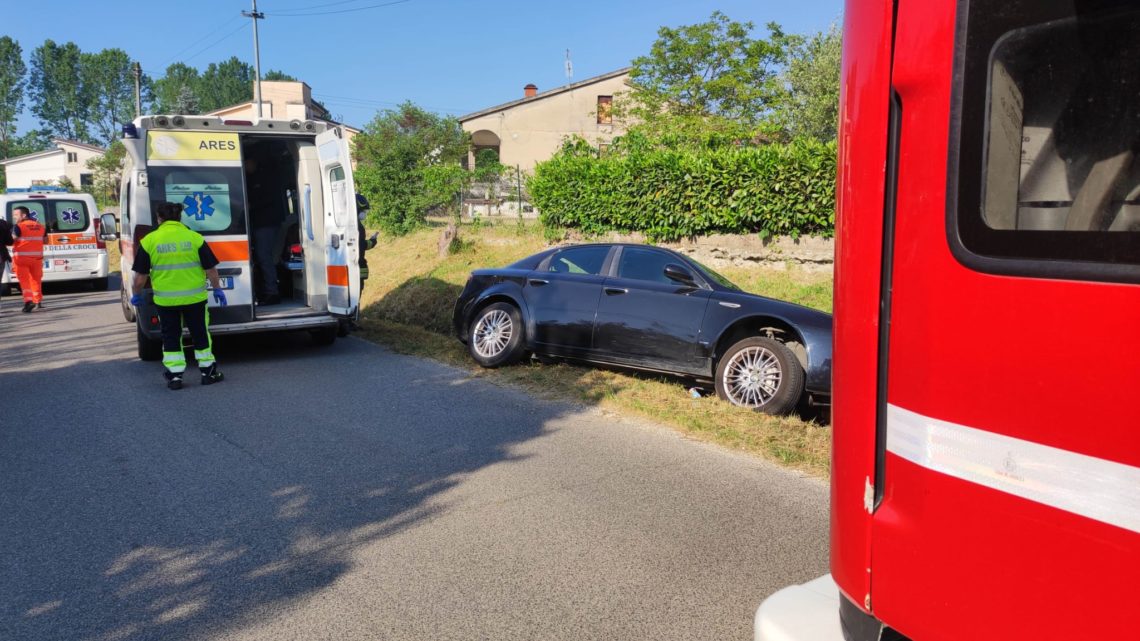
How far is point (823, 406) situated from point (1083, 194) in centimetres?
566

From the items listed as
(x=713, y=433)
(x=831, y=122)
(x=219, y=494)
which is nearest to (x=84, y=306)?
(x=219, y=494)

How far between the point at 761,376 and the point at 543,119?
108 feet

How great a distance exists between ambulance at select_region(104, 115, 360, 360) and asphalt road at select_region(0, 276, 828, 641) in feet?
6.43

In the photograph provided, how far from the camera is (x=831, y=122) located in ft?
94.5

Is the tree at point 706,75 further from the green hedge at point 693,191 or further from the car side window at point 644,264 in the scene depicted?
the car side window at point 644,264

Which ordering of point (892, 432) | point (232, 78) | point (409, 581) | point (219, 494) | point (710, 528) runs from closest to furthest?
point (892, 432)
point (409, 581)
point (710, 528)
point (219, 494)
point (232, 78)

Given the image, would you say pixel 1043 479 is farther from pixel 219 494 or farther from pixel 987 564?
pixel 219 494

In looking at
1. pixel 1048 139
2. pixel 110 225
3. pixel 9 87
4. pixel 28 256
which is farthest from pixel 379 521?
pixel 9 87

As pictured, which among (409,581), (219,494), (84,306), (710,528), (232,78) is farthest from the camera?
(232,78)

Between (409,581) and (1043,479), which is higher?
(1043,479)

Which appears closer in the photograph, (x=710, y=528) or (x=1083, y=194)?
(x=1083, y=194)

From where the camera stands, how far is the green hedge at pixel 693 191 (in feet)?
39.7

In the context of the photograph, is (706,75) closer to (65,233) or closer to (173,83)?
(65,233)

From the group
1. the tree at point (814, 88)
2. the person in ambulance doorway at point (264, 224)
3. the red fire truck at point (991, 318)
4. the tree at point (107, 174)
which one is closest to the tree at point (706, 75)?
the tree at point (814, 88)
